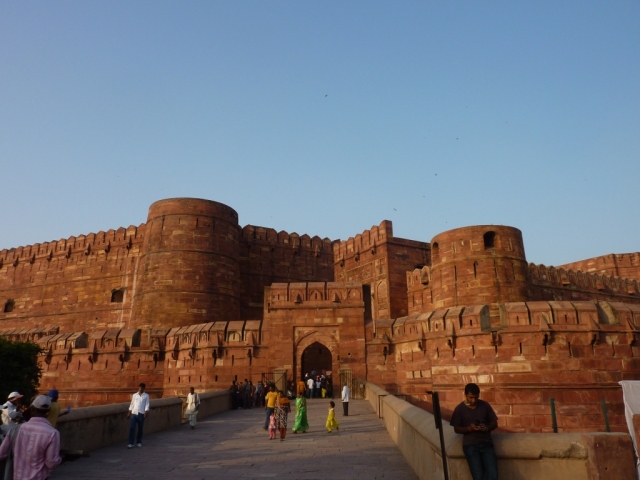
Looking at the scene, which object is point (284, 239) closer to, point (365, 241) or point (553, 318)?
point (365, 241)

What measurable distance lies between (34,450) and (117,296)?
2767 cm

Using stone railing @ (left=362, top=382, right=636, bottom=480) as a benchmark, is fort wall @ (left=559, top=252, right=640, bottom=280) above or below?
above

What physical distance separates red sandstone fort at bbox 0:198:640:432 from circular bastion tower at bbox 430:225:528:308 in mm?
59

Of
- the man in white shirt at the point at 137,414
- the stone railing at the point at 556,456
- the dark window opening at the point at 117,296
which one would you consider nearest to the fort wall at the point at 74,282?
the dark window opening at the point at 117,296

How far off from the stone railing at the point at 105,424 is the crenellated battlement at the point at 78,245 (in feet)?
69.1

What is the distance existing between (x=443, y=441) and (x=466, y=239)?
60.1 ft

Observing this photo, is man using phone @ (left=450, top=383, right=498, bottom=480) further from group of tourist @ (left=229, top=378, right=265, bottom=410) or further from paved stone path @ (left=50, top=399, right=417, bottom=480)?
group of tourist @ (left=229, top=378, right=265, bottom=410)

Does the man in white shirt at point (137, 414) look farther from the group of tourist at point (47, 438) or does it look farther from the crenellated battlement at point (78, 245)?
the crenellated battlement at point (78, 245)

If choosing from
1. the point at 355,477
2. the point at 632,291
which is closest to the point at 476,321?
the point at 355,477

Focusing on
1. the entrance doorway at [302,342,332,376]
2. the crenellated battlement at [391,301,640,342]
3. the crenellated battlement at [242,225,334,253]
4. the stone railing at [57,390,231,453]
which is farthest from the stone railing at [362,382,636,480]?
the crenellated battlement at [242,225,334,253]

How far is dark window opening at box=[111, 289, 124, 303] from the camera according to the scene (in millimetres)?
28453

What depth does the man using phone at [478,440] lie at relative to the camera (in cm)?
329

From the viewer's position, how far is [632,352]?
13664 mm

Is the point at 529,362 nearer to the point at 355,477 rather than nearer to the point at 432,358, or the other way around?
the point at 432,358
